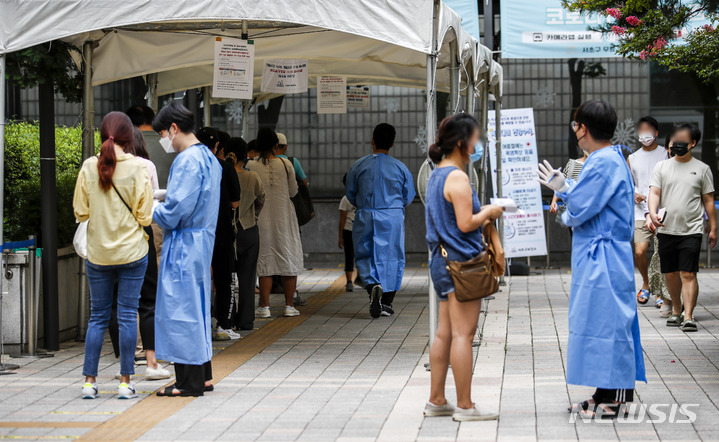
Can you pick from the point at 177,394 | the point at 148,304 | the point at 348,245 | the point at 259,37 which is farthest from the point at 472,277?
the point at 348,245

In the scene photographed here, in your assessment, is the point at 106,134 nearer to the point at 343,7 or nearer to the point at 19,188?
the point at 343,7

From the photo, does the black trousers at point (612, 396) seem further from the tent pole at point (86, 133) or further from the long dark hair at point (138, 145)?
the tent pole at point (86, 133)

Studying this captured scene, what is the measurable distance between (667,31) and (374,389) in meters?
5.78

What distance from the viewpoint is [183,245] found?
6570 millimetres

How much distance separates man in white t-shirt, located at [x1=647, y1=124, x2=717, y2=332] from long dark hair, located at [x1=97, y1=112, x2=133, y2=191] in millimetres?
4928

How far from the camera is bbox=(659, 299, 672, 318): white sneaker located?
10180 millimetres

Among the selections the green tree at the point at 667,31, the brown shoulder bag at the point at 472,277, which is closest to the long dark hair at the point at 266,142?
the green tree at the point at 667,31

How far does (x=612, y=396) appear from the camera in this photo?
5941 mm

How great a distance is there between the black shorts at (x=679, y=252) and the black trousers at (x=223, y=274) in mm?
4037

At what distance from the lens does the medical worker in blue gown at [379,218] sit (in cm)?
1034

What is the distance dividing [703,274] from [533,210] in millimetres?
2848

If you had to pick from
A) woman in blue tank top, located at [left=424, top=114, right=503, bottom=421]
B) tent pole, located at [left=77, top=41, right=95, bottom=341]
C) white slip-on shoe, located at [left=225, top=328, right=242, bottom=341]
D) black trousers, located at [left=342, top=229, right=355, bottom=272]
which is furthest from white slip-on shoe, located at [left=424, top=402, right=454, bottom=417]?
black trousers, located at [left=342, top=229, right=355, bottom=272]

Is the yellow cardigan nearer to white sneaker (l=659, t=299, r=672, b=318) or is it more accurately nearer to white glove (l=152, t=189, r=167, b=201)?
white glove (l=152, t=189, r=167, b=201)

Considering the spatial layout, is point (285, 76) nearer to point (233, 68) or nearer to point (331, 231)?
point (233, 68)
